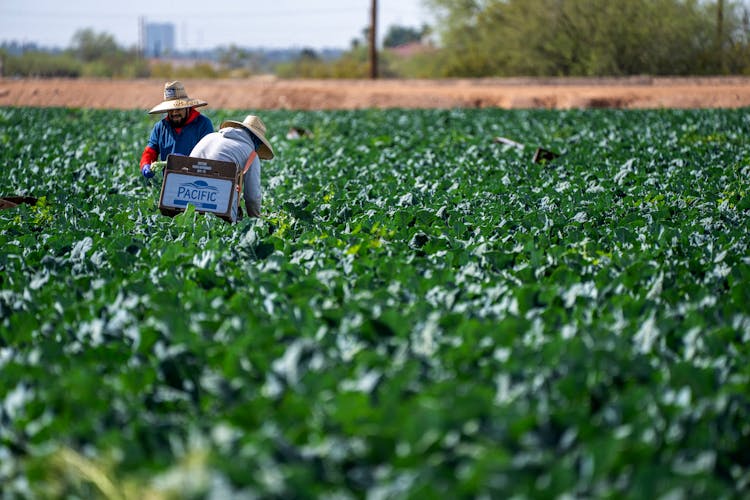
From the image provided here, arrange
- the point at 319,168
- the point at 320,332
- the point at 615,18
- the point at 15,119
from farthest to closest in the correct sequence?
the point at 615,18, the point at 15,119, the point at 319,168, the point at 320,332

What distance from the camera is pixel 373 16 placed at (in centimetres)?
4075

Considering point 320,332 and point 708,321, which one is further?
point 708,321

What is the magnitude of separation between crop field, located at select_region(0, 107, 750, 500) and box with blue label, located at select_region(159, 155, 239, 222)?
187 millimetres

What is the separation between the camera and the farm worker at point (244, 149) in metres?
7.45

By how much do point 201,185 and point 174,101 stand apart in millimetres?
1181

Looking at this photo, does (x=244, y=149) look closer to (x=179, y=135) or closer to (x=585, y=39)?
(x=179, y=135)

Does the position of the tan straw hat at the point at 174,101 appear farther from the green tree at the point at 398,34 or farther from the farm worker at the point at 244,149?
the green tree at the point at 398,34

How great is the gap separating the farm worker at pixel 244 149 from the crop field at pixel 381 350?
15.7 inches

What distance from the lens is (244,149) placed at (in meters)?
7.55

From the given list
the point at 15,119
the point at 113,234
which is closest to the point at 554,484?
the point at 113,234

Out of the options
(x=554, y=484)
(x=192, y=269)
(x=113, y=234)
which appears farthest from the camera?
(x=113, y=234)

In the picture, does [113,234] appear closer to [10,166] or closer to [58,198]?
[58,198]

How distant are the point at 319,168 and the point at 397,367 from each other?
8.45 meters

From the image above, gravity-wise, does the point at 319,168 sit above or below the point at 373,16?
below
